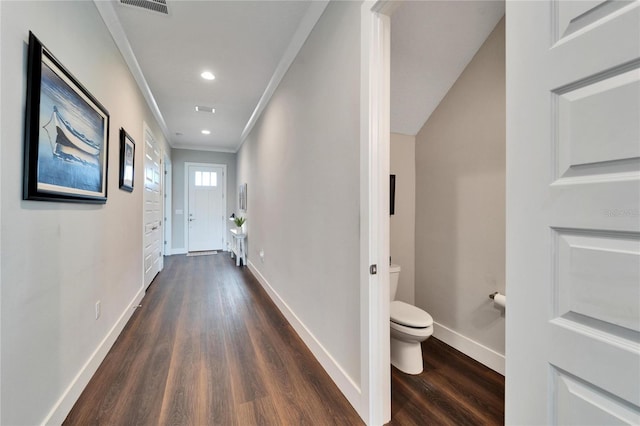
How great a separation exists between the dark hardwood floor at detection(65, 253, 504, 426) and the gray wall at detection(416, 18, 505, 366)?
0.36 metres

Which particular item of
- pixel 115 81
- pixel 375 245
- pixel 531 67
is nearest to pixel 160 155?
pixel 115 81

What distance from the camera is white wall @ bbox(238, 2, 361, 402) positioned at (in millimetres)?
1549

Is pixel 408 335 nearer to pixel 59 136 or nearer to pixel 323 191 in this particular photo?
pixel 323 191

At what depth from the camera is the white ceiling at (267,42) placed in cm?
176

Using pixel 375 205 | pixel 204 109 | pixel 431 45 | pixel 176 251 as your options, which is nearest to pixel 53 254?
pixel 375 205

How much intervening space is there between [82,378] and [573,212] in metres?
2.50

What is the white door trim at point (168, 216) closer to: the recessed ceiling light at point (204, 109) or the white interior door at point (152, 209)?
the white interior door at point (152, 209)

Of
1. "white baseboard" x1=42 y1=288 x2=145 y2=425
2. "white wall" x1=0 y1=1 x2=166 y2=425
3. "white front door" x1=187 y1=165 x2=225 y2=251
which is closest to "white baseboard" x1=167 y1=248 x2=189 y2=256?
"white front door" x1=187 y1=165 x2=225 y2=251

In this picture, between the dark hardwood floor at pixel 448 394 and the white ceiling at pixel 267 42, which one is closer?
the dark hardwood floor at pixel 448 394

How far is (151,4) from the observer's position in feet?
6.23

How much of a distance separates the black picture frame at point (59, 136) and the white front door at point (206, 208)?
4.60 meters

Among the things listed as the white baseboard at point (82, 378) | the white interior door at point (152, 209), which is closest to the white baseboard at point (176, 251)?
the white interior door at point (152, 209)

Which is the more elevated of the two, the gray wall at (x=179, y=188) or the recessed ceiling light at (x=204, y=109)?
the recessed ceiling light at (x=204, y=109)

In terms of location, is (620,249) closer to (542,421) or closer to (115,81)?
(542,421)
